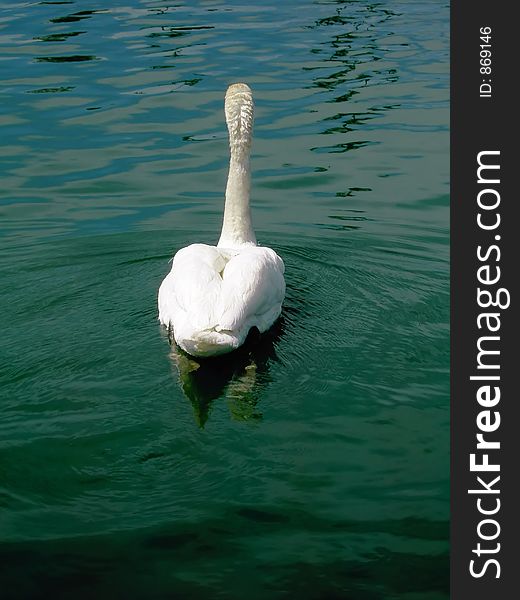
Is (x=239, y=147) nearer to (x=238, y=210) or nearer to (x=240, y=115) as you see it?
(x=240, y=115)

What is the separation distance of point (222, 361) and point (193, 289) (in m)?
0.61

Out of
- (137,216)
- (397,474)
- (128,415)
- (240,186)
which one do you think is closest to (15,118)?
(137,216)

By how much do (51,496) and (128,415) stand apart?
3.33 feet

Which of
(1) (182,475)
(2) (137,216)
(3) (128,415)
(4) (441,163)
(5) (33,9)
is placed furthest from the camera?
(5) (33,9)

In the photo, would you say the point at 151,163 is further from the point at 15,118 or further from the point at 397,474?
the point at 397,474

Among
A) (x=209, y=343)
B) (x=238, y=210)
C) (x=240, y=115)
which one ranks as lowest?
(x=209, y=343)

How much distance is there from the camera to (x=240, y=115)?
35.3 feet

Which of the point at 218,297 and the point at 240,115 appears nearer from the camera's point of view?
the point at 218,297

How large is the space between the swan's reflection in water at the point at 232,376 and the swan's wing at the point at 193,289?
346 mm

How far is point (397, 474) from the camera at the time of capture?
6840mm

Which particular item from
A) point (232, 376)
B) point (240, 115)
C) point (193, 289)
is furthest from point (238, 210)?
point (232, 376)

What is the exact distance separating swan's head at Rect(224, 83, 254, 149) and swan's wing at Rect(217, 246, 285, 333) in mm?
1768

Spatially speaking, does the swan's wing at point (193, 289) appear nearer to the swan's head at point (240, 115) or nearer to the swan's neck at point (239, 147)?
the swan's neck at point (239, 147)

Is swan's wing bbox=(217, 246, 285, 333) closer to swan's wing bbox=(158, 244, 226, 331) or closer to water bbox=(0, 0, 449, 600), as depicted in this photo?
swan's wing bbox=(158, 244, 226, 331)
